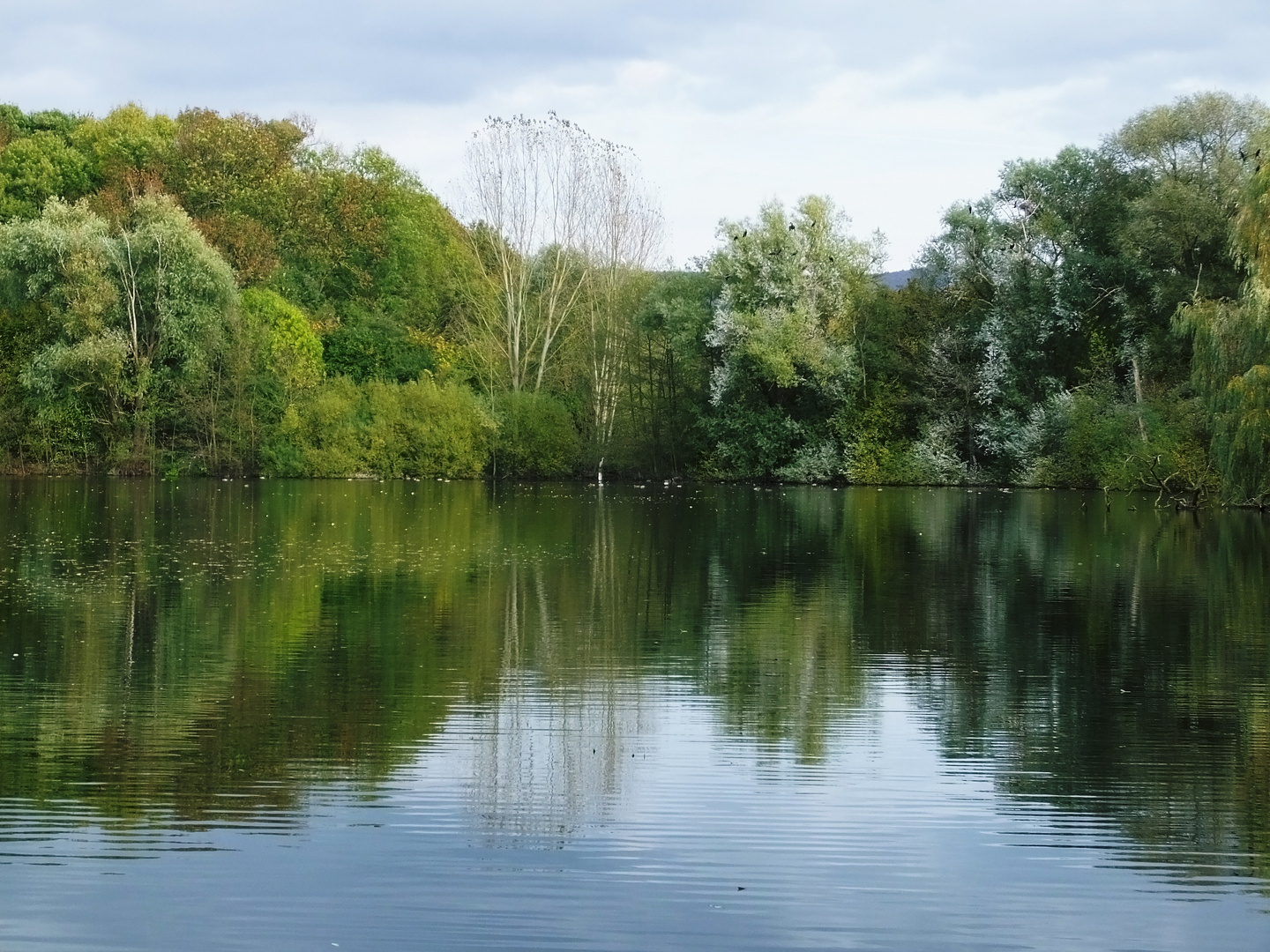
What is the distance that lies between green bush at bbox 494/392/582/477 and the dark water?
35379mm

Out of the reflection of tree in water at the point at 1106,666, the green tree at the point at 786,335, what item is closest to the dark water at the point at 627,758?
the reflection of tree in water at the point at 1106,666

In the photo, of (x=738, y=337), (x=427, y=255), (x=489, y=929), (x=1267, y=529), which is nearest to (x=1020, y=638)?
(x=489, y=929)

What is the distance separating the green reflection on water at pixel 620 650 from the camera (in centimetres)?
948

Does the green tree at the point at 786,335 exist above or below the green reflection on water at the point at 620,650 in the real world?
above

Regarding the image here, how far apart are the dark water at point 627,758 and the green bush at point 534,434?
35379mm

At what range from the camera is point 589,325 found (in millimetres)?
60125

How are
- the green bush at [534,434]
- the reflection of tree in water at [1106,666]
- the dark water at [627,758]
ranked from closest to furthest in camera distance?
1. the dark water at [627,758]
2. the reflection of tree in water at [1106,666]
3. the green bush at [534,434]

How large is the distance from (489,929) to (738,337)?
4939cm

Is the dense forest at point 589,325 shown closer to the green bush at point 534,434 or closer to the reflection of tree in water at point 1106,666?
the green bush at point 534,434

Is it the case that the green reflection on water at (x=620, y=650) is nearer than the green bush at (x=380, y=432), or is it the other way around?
the green reflection on water at (x=620, y=650)

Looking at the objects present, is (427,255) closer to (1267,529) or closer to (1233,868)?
(1267,529)

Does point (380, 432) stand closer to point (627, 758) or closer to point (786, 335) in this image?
point (786, 335)

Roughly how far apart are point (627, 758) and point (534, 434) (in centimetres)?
4823

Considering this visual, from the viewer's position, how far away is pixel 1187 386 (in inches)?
1822
